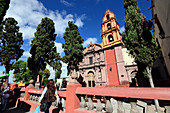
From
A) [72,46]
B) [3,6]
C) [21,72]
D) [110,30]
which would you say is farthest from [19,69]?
[110,30]

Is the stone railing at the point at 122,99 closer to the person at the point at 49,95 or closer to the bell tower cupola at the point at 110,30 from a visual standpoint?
the person at the point at 49,95

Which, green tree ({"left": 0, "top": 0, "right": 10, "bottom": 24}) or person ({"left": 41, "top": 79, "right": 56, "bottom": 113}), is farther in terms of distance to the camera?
green tree ({"left": 0, "top": 0, "right": 10, "bottom": 24})

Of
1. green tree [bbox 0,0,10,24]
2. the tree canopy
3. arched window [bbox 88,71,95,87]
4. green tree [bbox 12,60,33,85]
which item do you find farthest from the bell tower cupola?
green tree [bbox 12,60,33,85]

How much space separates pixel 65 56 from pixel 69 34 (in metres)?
4.81

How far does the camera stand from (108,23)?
65.7 ft

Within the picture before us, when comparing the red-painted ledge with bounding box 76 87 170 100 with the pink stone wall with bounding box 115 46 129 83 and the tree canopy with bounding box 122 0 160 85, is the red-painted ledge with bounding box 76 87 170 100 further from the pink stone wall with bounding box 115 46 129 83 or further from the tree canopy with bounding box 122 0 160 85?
the pink stone wall with bounding box 115 46 129 83

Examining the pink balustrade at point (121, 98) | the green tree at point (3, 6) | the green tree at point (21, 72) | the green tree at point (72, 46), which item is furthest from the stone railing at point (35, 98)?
the green tree at point (21, 72)

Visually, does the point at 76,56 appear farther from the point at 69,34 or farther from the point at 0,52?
the point at 0,52

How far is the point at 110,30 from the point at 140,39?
11343mm

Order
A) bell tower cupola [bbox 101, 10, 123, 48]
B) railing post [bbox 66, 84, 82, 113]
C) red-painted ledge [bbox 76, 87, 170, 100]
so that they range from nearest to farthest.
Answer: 1. red-painted ledge [bbox 76, 87, 170, 100]
2. railing post [bbox 66, 84, 82, 113]
3. bell tower cupola [bbox 101, 10, 123, 48]

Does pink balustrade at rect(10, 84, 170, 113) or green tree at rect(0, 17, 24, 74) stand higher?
green tree at rect(0, 17, 24, 74)

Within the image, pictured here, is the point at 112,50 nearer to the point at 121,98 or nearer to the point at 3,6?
the point at 121,98

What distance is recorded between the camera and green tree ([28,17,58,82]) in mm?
14889

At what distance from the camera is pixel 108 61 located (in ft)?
58.6
